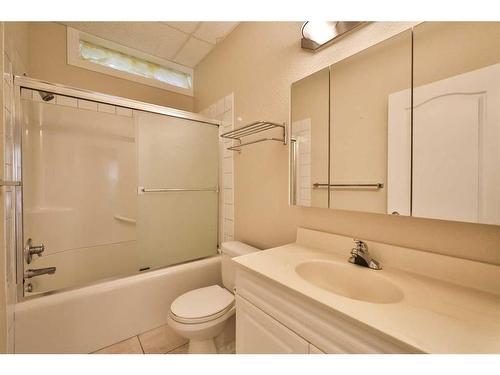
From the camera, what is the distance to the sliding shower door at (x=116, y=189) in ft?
5.23

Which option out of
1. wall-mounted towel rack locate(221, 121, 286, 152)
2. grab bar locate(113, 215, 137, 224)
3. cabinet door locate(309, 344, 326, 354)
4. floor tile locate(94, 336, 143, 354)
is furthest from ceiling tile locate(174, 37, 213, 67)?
floor tile locate(94, 336, 143, 354)

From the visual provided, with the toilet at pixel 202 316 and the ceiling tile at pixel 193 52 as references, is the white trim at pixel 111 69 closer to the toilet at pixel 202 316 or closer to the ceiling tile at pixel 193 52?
the ceiling tile at pixel 193 52

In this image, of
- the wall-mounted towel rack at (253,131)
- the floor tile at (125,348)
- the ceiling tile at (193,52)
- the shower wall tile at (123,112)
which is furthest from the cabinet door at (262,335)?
the ceiling tile at (193,52)

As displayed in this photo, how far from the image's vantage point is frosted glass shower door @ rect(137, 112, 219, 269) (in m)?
1.78

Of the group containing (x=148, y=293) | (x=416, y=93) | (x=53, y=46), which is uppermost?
(x=53, y=46)

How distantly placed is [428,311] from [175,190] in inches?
68.9

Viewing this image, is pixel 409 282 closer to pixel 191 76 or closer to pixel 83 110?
pixel 83 110

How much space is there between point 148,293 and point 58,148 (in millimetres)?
1307

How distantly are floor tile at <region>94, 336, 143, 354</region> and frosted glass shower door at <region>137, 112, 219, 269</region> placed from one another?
1.65 ft

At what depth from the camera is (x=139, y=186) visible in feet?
5.76

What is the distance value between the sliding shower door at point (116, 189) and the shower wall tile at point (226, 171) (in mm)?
77

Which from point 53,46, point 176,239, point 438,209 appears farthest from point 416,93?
point 53,46

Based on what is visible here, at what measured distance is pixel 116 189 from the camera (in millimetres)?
1898

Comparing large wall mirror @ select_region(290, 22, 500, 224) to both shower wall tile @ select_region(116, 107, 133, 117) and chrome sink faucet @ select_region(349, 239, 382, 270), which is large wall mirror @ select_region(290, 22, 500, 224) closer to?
chrome sink faucet @ select_region(349, 239, 382, 270)
